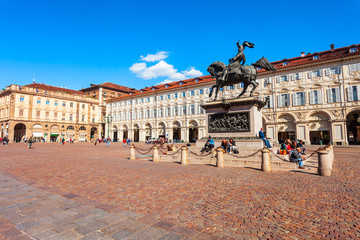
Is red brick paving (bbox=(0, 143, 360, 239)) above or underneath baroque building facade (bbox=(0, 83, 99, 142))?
underneath

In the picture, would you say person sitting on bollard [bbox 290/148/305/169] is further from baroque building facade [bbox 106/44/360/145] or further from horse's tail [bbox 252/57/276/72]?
baroque building facade [bbox 106/44/360/145]

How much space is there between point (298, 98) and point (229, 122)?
2787cm

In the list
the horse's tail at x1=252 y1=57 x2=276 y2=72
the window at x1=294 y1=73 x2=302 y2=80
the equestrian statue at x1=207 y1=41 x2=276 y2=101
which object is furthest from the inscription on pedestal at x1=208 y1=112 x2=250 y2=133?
the window at x1=294 y1=73 x2=302 y2=80

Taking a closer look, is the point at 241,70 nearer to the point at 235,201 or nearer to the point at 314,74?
the point at 235,201

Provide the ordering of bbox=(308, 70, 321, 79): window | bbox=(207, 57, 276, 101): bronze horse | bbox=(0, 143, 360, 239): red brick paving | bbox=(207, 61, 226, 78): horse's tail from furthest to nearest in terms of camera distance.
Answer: bbox=(308, 70, 321, 79): window → bbox=(207, 61, 226, 78): horse's tail → bbox=(207, 57, 276, 101): bronze horse → bbox=(0, 143, 360, 239): red brick paving

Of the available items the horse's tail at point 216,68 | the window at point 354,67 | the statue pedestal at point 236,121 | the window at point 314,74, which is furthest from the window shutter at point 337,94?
the horse's tail at point 216,68

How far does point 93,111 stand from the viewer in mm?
66062

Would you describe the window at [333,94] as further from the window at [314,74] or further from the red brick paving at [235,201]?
the red brick paving at [235,201]

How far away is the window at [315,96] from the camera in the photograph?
1341 inches

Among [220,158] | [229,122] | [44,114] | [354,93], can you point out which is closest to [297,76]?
[354,93]

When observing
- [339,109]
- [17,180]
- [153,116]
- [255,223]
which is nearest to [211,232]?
[255,223]

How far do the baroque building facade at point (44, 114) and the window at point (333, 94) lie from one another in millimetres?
58091

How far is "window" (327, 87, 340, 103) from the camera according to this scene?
3256 cm

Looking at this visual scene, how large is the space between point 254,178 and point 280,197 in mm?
2320
